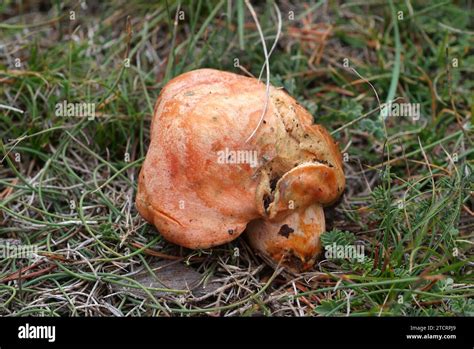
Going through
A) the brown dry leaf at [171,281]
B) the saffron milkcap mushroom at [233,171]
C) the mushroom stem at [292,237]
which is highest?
the saffron milkcap mushroom at [233,171]

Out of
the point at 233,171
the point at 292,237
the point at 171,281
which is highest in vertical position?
the point at 233,171

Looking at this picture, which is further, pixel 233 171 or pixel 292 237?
pixel 292 237

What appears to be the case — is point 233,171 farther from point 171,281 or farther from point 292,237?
point 171,281

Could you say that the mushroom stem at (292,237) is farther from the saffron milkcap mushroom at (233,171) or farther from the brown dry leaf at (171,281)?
the brown dry leaf at (171,281)

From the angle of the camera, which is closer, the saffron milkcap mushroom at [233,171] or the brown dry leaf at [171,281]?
the saffron milkcap mushroom at [233,171]

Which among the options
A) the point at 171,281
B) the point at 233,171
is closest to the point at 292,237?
the point at 233,171

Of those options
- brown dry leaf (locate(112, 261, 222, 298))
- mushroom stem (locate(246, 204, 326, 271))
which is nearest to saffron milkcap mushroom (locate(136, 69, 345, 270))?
mushroom stem (locate(246, 204, 326, 271))

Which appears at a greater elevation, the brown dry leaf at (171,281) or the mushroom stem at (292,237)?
the mushroom stem at (292,237)

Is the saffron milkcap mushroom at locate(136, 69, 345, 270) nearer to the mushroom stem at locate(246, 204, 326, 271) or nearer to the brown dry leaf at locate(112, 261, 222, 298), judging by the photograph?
the mushroom stem at locate(246, 204, 326, 271)

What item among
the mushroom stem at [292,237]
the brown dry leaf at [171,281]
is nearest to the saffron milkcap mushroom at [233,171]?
the mushroom stem at [292,237]
